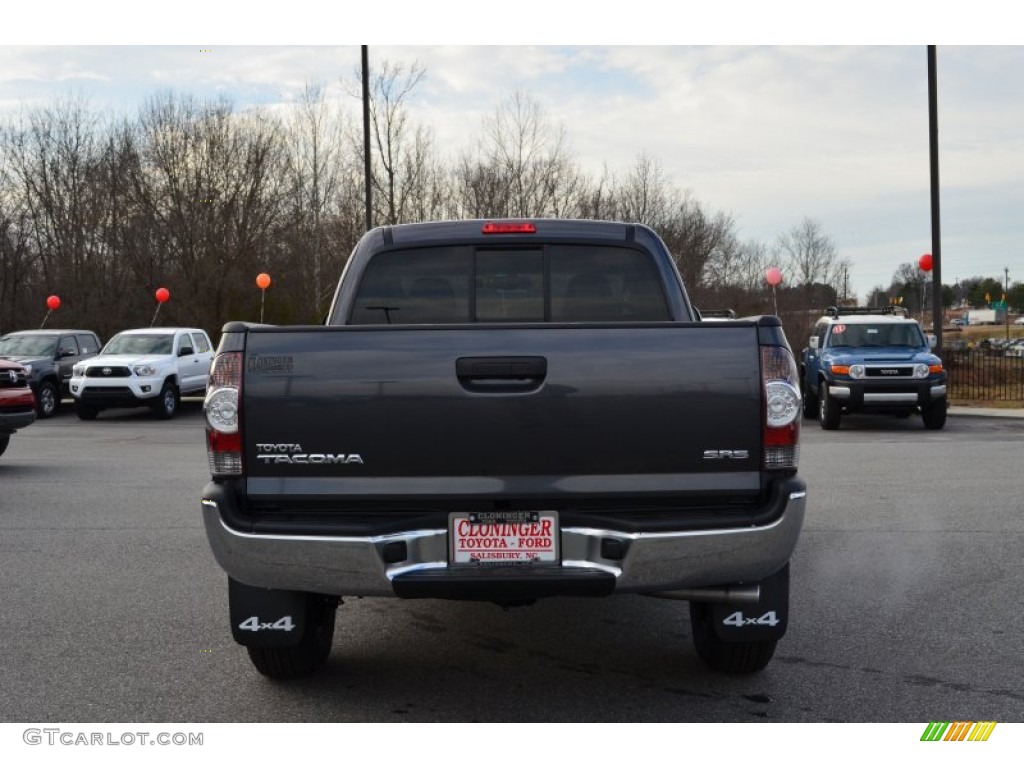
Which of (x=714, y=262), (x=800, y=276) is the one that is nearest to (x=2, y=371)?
(x=714, y=262)

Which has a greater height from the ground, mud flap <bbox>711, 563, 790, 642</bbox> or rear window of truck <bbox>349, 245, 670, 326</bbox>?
rear window of truck <bbox>349, 245, 670, 326</bbox>

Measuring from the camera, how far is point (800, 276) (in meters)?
60.6

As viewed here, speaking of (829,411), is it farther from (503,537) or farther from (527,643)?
(503,537)

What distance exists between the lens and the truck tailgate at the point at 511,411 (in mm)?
4199

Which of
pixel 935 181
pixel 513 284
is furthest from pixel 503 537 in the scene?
pixel 935 181

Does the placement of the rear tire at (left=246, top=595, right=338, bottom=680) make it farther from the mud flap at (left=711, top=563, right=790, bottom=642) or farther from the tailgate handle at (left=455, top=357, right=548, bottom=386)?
the mud flap at (left=711, top=563, right=790, bottom=642)

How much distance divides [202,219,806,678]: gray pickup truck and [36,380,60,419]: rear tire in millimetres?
20183

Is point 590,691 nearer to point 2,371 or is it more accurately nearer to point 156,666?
point 156,666

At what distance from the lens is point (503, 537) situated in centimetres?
427

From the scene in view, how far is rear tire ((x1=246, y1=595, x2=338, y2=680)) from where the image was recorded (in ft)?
16.0

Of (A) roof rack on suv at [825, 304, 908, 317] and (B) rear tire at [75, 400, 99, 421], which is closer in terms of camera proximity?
(A) roof rack on suv at [825, 304, 908, 317]

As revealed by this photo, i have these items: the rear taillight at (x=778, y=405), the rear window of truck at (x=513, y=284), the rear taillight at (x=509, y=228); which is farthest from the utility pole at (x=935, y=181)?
the rear taillight at (x=778, y=405)

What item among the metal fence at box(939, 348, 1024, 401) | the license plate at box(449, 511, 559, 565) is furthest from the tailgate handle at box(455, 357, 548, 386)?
the metal fence at box(939, 348, 1024, 401)

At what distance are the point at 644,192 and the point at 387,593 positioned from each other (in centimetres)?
4016
